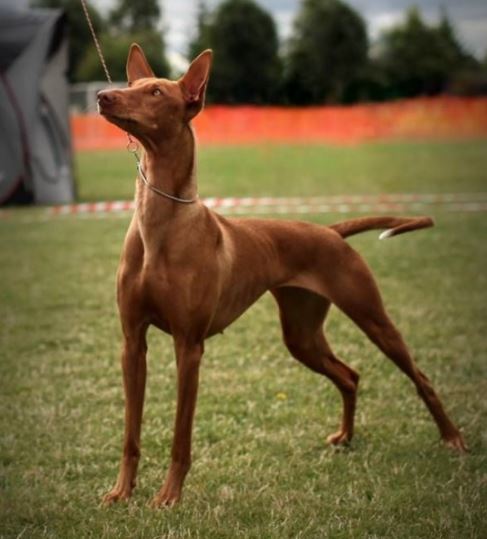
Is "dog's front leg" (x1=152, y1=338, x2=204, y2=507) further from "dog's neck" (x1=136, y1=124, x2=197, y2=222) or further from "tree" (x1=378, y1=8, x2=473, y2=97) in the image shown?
"tree" (x1=378, y1=8, x2=473, y2=97)

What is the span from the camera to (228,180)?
20.3 metres

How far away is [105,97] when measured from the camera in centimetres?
321

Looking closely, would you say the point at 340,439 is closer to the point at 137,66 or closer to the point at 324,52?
the point at 137,66

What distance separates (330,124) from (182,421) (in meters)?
31.9

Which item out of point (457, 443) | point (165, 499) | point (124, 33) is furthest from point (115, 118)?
point (124, 33)

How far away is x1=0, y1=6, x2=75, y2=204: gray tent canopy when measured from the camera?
593 inches

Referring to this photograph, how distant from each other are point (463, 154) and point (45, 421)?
24.5m

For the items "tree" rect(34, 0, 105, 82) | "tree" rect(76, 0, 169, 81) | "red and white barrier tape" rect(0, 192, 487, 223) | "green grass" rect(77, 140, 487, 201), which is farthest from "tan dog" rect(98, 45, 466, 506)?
"tree" rect(34, 0, 105, 82)

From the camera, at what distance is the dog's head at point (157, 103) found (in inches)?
129

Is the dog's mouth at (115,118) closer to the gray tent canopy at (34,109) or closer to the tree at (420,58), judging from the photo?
the gray tent canopy at (34,109)

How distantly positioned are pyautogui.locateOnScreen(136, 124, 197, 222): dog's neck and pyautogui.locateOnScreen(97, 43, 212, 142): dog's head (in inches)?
2.5

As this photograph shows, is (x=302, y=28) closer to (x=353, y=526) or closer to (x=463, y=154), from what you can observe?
(x=463, y=154)

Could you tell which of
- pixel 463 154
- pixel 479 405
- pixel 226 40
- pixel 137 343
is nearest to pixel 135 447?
pixel 137 343

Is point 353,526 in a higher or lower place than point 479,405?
higher
